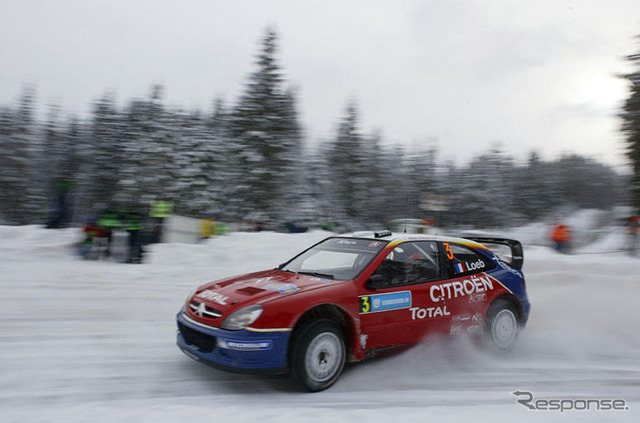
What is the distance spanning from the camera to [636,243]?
52.4 ft

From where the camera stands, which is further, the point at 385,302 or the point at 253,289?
the point at 385,302

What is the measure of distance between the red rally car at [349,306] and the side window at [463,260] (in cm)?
2

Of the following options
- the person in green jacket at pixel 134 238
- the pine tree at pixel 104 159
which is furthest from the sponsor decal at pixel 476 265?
the pine tree at pixel 104 159

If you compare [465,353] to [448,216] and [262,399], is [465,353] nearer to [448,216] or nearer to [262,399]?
[262,399]

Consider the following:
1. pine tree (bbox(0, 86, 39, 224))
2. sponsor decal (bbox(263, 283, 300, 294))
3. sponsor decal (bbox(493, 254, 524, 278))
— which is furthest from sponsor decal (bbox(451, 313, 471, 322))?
pine tree (bbox(0, 86, 39, 224))

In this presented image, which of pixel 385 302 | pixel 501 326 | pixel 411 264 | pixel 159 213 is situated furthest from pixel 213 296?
pixel 159 213

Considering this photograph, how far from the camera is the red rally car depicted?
182 inches

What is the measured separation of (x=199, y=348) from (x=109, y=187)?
29517 mm

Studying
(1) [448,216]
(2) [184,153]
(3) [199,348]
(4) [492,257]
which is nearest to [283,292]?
(3) [199,348]

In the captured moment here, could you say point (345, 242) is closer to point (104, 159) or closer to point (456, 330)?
point (456, 330)

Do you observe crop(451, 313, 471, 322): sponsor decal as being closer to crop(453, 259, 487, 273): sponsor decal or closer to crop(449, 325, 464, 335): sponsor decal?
crop(449, 325, 464, 335): sponsor decal

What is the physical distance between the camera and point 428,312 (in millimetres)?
5633

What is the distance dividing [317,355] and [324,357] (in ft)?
0.34

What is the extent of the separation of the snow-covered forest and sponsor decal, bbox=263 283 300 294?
10581 mm
